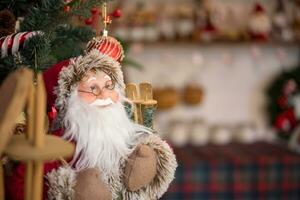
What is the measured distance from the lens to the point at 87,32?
607mm

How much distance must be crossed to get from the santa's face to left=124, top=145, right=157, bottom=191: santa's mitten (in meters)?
0.06

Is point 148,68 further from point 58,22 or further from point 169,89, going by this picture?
point 58,22

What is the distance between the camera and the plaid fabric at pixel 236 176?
1678 millimetres

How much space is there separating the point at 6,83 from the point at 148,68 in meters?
1.68

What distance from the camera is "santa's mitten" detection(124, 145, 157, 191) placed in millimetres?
487

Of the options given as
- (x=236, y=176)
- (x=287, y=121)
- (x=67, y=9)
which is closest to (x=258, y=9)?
(x=287, y=121)

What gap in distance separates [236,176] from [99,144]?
1293 millimetres

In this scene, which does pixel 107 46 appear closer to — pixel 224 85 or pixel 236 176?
pixel 236 176

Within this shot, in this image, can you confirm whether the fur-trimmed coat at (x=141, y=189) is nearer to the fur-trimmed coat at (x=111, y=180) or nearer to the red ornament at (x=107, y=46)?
the fur-trimmed coat at (x=111, y=180)

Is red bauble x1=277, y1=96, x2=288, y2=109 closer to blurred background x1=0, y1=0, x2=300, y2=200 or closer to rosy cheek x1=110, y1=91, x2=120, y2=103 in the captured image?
blurred background x1=0, y1=0, x2=300, y2=200

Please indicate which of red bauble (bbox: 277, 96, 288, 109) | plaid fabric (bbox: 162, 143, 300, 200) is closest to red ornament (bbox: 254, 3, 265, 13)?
red bauble (bbox: 277, 96, 288, 109)

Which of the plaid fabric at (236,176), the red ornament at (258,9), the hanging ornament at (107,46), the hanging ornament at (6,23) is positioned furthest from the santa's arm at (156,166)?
the red ornament at (258,9)

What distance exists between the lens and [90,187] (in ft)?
1.50

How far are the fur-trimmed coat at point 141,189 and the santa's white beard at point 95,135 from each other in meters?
0.01
